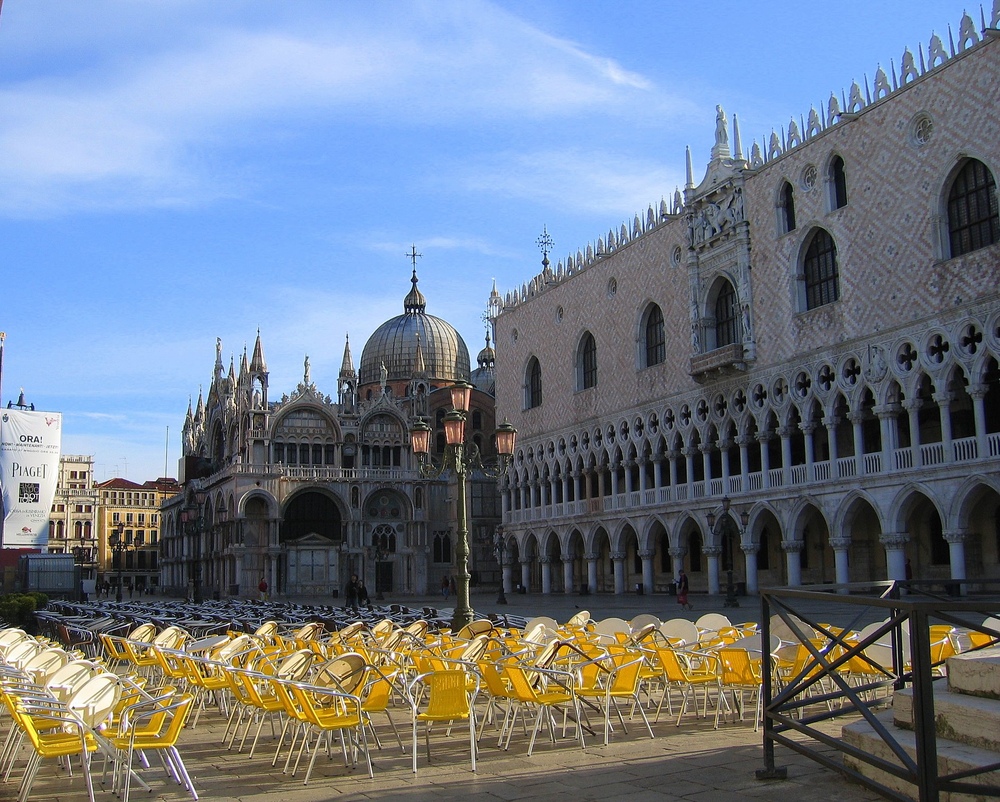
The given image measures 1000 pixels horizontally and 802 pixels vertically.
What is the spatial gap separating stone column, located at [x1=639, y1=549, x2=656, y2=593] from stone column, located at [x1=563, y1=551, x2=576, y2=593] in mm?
4606

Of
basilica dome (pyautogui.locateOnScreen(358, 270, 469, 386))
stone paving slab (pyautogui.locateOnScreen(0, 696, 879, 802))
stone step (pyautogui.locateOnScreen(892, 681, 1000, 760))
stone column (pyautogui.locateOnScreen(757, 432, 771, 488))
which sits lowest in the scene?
stone paving slab (pyautogui.locateOnScreen(0, 696, 879, 802))

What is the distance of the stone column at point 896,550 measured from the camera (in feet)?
82.5

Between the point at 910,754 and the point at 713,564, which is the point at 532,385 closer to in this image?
the point at 713,564

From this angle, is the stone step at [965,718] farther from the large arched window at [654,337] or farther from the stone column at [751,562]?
the large arched window at [654,337]

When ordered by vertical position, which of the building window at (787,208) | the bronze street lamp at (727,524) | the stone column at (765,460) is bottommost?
the bronze street lamp at (727,524)

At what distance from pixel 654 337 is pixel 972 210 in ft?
44.4

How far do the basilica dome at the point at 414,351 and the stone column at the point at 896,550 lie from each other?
33.5 metres

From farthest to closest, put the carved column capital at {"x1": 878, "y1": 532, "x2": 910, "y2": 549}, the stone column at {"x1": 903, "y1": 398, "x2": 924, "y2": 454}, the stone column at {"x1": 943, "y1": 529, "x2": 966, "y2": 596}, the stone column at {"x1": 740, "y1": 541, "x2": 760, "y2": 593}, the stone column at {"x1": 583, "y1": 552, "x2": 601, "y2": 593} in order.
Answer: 1. the stone column at {"x1": 583, "y1": 552, "x2": 601, "y2": 593}
2. the stone column at {"x1": 740, "y1": 541, "x2": 760, "y2": 593}
3. the carved column capital at {"x1": 878, "y1": 532, "x2": 910, "y2": 549}
4. the stone column at {"x1": 903, "y1": 398, "x2": 924, "y2": 454}
5. the stone column at {"x1": 943, "y1": 529, "x2": 966, "y2": 596}

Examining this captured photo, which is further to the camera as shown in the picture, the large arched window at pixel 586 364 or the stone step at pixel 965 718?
the large arched window at pixel 586 364

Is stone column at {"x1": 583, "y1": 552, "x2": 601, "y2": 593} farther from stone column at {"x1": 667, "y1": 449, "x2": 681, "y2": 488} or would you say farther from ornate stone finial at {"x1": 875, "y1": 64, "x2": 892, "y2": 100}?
ornate stone finial at {"x1": 875, "y1": 64, "x2": 892, "y2": 100}

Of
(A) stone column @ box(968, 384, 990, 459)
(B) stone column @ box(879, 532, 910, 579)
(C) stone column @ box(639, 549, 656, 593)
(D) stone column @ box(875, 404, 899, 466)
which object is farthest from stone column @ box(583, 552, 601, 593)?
(A) stone column @ box(968, 384, 990, 459)

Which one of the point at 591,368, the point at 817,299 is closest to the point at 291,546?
the point at 591,368

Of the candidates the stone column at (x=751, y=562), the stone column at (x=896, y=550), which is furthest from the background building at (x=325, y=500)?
the stone column at (x=896, y=550)

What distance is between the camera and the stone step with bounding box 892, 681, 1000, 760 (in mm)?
5305
